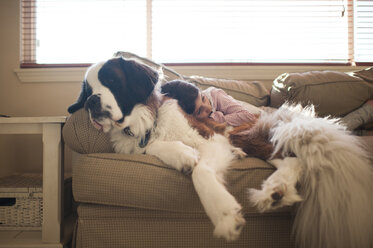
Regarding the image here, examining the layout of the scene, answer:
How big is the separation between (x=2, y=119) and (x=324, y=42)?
8.55 ft

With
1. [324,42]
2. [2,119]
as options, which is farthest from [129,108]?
[324,42]

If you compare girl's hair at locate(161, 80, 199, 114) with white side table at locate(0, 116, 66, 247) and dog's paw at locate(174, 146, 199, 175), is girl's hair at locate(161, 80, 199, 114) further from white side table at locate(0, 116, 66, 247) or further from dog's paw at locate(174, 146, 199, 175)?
white side table at locate(0, 116, 66, 247)

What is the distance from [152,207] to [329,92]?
4.45ft

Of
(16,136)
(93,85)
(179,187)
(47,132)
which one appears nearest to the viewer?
(179,187)

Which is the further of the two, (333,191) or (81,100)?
(81,100)

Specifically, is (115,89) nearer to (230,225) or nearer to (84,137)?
(84,137)

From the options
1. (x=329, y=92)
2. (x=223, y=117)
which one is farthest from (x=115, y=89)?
(x=329, y=92)

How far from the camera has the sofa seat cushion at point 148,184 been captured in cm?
105

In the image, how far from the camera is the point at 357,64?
248 cm

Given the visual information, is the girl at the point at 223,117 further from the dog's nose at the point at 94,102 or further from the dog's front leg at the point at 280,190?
the dog's nose at the point at 94,102

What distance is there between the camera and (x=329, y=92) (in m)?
1.74

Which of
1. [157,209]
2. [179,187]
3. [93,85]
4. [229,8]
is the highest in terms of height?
[229,8]

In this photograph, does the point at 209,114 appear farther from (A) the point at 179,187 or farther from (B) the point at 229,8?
(B) the point at 229,8

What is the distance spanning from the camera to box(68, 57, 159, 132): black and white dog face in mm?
1149
